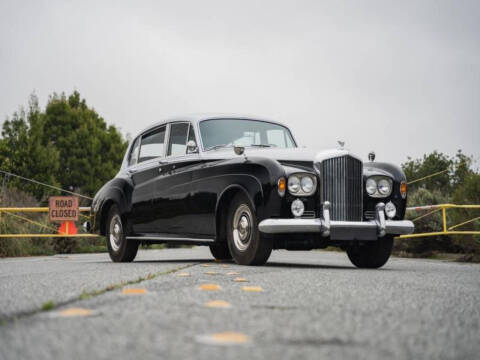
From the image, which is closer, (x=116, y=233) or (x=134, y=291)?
(x=134, y=291)

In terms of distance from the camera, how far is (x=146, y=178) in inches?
367

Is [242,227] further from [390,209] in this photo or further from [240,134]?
[240,134]

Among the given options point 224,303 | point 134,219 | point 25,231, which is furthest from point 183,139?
point 25,231

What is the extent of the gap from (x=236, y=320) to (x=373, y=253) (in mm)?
5185

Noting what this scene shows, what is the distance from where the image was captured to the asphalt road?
7.91 feet

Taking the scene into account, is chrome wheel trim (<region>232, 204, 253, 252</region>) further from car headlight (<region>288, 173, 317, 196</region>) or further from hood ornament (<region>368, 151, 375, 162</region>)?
hood ornament (<region>368, 151, 375, 162</region>)

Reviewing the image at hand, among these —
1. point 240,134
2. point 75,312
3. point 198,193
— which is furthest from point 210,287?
point 240,134

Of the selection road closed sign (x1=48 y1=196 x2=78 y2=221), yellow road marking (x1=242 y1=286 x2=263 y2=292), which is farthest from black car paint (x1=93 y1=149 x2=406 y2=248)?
road closed sign (x1=48 y1=196 x2=78 y2=221)

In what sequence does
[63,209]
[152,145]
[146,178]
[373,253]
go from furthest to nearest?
1. [63,209]
2. [152,145]
3. [146,178]
4. [373,253]

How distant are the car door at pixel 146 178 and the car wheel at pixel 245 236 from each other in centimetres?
193

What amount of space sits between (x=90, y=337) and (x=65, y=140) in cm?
3903

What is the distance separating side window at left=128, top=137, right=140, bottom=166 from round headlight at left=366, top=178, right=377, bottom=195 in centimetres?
389

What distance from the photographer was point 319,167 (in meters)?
7.30

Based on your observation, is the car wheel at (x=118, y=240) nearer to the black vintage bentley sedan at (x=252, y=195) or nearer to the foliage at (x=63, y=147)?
the black vintage bentley sedan at (x=252, y=195)
